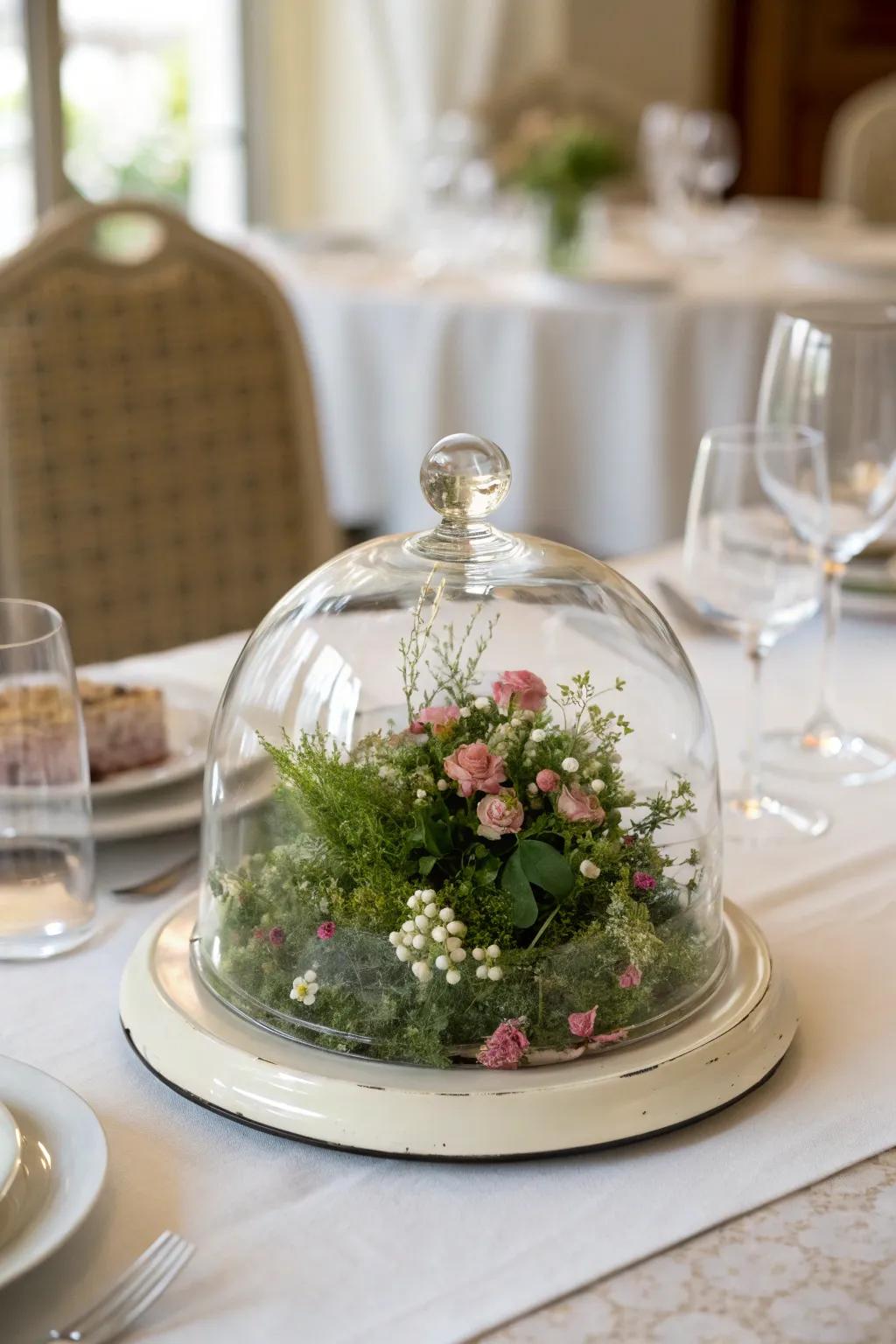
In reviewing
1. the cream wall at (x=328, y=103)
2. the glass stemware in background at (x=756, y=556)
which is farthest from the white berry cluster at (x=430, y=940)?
the cream wall at (x=328, y=103)

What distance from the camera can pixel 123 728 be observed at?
98cm

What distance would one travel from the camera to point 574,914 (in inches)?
26.3

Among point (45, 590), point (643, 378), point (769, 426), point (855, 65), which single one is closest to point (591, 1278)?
point (769, 426)

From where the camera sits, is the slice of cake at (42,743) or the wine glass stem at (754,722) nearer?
the slice of cake at (42,743)

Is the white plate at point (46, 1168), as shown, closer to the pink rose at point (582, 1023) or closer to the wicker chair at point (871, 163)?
the pink rose at point (582, 1023)

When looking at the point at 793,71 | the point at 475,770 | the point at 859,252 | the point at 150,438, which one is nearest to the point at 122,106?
the point at 859,252

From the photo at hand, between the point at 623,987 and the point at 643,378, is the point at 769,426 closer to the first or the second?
the point at 623,987

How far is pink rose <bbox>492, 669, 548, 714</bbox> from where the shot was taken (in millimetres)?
707

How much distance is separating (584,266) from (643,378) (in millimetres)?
506

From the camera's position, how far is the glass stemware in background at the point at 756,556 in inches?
38.6

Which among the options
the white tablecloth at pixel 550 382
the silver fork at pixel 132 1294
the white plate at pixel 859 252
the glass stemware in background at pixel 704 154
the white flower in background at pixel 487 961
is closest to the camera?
the silver fork at pixel 132 1294

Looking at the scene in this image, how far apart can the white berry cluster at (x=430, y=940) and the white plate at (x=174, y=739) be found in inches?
12.9

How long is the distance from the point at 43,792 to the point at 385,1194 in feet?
1.04

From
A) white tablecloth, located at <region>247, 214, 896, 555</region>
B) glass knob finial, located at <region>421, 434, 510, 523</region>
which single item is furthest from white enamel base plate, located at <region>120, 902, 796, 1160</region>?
white tablecloth, located at <region>247, 214, 896, 555</region>
